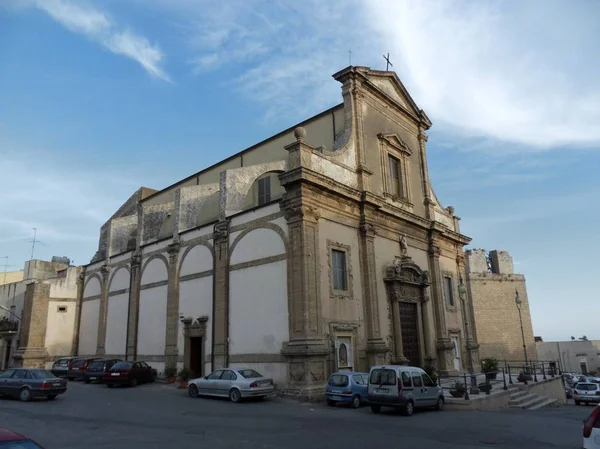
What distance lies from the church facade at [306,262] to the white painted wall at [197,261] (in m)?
0.09

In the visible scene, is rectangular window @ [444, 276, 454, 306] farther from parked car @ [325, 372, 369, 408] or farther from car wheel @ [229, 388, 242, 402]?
car wheel @ [229, 388, 242, 402]

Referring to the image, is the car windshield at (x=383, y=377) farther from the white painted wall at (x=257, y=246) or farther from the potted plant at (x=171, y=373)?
the potted plant at (x=171, y=373)

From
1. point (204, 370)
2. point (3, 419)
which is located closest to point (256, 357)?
point (204, 370)

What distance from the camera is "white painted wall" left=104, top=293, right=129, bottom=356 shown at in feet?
90.9

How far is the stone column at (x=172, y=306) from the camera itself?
918 inches

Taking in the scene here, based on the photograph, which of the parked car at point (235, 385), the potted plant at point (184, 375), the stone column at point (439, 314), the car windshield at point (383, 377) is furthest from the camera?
the stone column at point (439, 314)

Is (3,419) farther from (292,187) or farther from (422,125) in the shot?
(422,125)

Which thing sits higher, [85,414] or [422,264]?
[422,264]

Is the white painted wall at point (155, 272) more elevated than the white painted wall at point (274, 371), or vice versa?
the white painted wall at point (155, 272)

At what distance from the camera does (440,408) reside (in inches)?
626

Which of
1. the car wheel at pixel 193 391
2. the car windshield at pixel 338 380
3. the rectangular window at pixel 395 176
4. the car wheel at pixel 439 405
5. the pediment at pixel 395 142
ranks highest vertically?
the pediment at pixel 395 142

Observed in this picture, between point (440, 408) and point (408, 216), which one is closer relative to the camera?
point (440, 408)

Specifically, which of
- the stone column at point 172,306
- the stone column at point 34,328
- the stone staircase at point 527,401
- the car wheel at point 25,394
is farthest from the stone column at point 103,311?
the stone staircase at point 527,401

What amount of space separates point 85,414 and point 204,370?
8.15 meters
